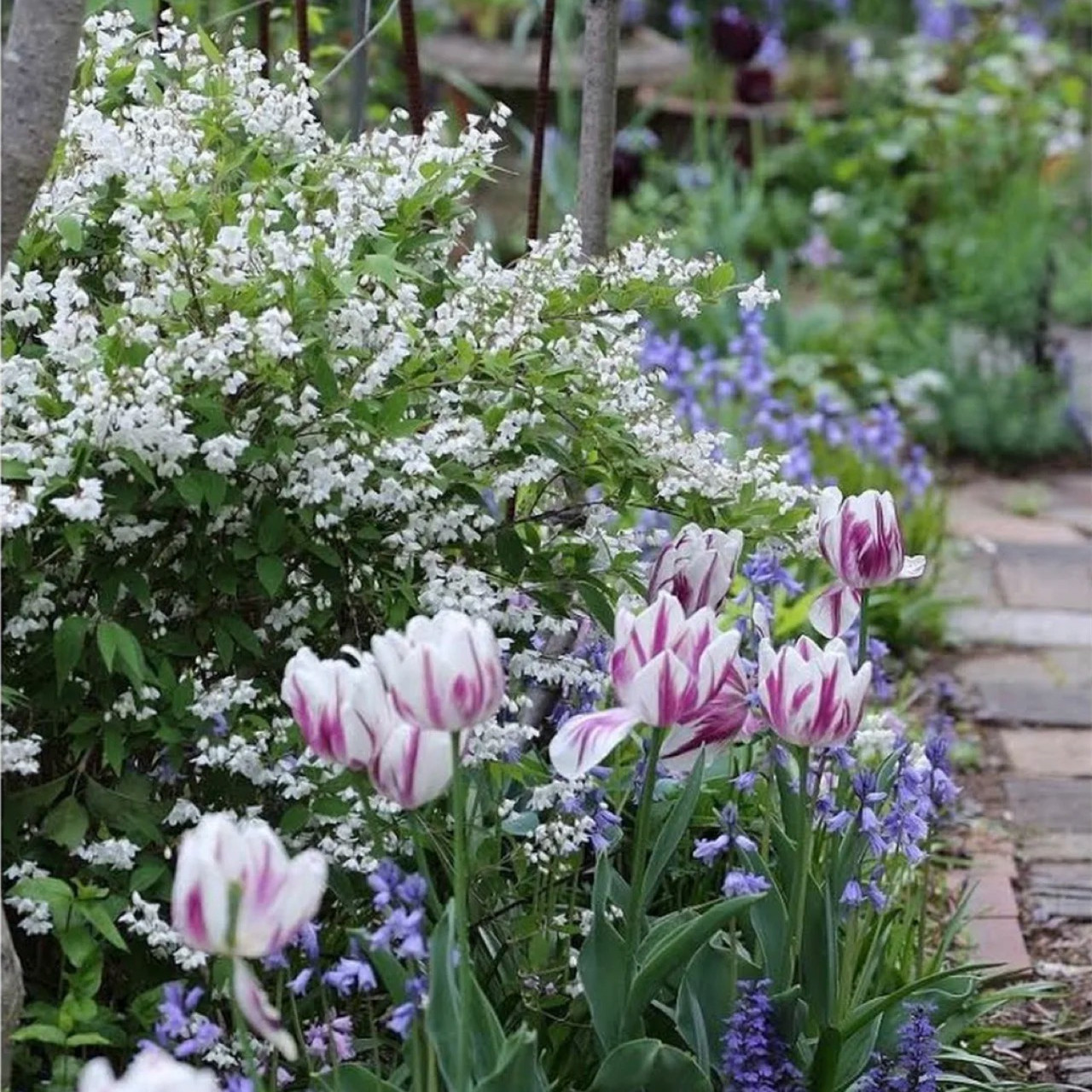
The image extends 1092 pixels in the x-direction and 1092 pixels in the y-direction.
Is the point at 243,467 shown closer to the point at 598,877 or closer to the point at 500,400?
the point at 500,400

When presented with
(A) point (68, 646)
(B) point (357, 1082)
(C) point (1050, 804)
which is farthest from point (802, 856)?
(C) point (1050, 804)

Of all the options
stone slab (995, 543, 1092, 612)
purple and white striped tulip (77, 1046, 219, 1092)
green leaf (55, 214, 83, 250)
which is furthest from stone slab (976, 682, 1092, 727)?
purple and white striped tulip (77, 1046, 219, 1092)

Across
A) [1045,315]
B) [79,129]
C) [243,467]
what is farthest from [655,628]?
[1045,315]

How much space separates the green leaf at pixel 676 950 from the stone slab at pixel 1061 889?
138 cm

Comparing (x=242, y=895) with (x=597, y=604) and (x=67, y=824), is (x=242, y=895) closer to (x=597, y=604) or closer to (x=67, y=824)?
(x=67, y=824)

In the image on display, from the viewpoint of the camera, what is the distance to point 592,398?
2.13 metres

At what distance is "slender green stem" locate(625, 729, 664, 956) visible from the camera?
1873 millimetres

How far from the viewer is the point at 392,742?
1.68m

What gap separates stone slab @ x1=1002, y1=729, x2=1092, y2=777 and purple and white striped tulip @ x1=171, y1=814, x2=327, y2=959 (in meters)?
2.53

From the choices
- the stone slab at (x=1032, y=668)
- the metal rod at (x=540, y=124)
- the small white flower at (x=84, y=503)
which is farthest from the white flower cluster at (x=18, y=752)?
the stone slab at (x=1032, y=668)

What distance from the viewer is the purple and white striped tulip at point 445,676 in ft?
5.27

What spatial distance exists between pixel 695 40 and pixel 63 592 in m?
7.44

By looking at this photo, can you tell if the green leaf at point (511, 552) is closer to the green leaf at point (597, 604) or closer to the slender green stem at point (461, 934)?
the green leaf at point (597, 604)

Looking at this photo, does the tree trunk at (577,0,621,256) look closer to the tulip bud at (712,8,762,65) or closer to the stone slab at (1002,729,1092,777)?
the stone slab at (1002,729,1092,777)
